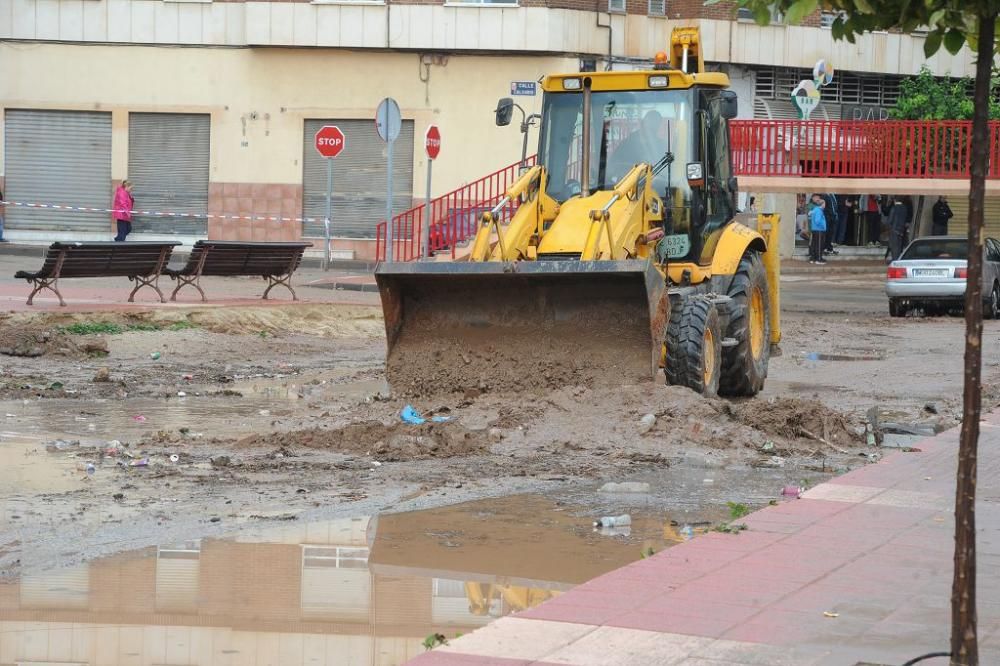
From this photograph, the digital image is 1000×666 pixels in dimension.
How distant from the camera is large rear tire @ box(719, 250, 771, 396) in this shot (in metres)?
15.1

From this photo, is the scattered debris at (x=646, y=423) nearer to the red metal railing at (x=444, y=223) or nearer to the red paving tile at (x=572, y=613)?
the red paving tile at (x=572, y=613)

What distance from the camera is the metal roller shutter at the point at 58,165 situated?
122ft

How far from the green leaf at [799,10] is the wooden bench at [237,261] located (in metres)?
17.6

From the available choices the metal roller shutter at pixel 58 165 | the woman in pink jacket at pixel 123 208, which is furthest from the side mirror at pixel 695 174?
the metal roller shutter at pixel 58 165

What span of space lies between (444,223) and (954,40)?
1026 inches

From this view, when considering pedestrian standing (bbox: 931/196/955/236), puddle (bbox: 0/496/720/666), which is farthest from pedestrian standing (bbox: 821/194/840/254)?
puddle (bbox: 0/496/720/666)

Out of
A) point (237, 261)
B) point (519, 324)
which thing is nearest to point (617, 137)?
point (519, 324)

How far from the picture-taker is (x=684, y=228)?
14688mm

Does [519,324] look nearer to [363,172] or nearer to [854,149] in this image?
[854,149]

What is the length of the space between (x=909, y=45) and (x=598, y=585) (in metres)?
37.5

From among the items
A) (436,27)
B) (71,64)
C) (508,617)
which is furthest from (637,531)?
(71,64)

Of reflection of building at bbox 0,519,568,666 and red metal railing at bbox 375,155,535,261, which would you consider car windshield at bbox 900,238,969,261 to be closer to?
red metal railing at bbox 375,155,535,261

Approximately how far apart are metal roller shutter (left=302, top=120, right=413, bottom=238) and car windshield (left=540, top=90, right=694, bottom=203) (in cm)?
2202

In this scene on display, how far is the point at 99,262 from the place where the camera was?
67.9ft
